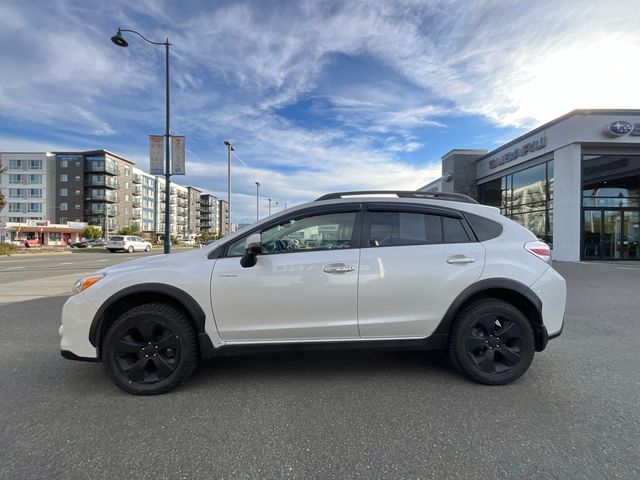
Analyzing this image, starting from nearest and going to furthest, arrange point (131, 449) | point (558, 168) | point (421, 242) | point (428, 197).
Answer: point (131, 449), point (421, 242), point (428, 197), point (558, 168)

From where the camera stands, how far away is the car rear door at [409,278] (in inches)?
129

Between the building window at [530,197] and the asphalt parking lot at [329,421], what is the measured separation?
17.3 meters

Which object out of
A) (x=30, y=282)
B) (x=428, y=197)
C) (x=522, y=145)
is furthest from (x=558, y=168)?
(x=30, y=282)

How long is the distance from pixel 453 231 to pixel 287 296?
1701 mm

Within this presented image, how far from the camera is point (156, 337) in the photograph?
322cm

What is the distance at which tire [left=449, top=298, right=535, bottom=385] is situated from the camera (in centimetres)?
334

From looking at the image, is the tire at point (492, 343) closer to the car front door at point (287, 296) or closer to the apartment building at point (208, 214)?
the car front door at point (287, 296)

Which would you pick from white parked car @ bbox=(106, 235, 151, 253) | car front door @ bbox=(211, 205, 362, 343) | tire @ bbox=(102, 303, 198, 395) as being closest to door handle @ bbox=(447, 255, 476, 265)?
car front door @ bbox=(211, 205, 362, 343)

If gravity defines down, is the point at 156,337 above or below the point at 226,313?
below

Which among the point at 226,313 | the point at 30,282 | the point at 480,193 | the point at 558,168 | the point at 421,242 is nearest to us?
the point at 226,313

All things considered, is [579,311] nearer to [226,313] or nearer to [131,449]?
[226,313]

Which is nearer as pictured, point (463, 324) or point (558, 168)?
point (463, 324)

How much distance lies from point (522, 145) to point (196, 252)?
71.0 feet

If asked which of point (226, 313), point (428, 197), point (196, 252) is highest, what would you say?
point (428, 197)
